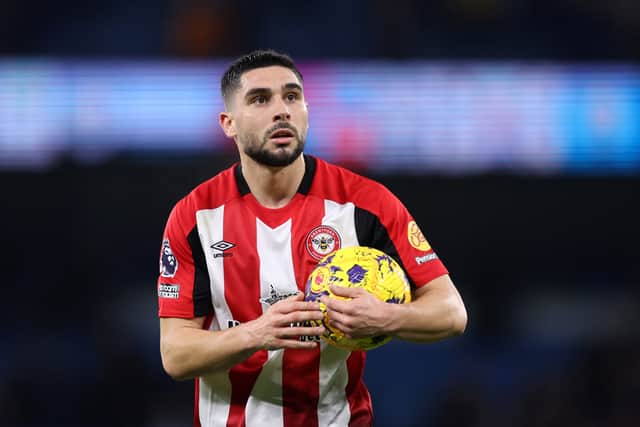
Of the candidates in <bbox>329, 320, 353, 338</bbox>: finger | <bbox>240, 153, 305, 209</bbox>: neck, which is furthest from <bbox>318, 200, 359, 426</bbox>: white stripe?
<bbox>329, 320, 353, 338</bbox>: finger

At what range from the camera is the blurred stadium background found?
9.87m

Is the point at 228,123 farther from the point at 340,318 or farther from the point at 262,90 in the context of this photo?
the point at 340,318

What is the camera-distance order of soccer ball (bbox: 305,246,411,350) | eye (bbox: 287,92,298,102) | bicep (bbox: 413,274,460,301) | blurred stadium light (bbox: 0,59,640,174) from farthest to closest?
blurred stadium light (bbox: 0,59,640,174), eye (bbox: 287,92,298,102), bicep (bbox: 413,274,460,301), soccer ball (bbox: 305,246,411,350)

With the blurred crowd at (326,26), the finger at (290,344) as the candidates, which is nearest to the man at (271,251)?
the finger at (290,344)

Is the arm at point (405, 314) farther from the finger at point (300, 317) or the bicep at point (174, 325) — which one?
the bicep at point (174, 325)

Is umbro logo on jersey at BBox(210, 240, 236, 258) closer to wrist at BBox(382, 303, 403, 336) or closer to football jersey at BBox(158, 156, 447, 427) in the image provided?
football jersey at BBox(158, 156, 447, 427)

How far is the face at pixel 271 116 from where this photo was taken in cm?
412

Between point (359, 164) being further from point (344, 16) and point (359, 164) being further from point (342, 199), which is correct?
point (342, 199)

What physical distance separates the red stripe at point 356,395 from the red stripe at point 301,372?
167 millimetres

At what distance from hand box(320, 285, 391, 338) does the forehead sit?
41.3 inches

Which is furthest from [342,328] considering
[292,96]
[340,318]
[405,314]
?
[292,96]

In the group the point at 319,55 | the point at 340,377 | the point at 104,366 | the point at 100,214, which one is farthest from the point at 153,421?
the point at 340,377

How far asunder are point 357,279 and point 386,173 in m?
6.42

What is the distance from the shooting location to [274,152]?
4129 mm
